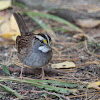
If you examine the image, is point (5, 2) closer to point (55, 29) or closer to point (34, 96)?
point (55, 29)

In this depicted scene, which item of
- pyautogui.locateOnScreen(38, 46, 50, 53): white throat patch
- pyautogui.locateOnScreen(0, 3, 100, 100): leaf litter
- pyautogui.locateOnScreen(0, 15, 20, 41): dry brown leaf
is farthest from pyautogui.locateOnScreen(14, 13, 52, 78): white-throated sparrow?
pyautogui.locateOnScreen(0, 15, 20, 41): dry brown leaf

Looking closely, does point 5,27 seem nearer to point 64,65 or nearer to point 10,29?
point 10,29

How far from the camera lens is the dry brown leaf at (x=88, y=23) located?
5.60m

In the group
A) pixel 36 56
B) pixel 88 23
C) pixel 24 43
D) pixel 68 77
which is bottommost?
pixel 68 77

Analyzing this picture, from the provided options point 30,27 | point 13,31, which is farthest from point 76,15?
point 13,31

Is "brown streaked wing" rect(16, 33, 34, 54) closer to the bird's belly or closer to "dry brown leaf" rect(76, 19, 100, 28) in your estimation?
the bird's belly

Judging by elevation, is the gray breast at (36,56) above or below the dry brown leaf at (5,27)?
below

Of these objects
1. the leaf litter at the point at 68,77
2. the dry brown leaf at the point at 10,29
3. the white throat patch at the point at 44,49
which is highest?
the dry brown leaf at the point at 10,29

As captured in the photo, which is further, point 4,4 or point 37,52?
point 4,4

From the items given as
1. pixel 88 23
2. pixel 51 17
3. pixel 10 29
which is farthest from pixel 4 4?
pixel 88 23

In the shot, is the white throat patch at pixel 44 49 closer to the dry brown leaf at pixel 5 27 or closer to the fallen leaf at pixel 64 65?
the fallen leaf at pixel 64 65

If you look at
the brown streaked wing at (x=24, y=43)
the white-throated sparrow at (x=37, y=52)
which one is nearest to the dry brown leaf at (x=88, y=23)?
the brown streaked wing at (x=24, y=43)

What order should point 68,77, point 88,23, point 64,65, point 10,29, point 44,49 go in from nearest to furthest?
point 44,49 < point 68,77 < point 64,65 < point 10,29 < point 88,23

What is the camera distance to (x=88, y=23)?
5660 millimetres
